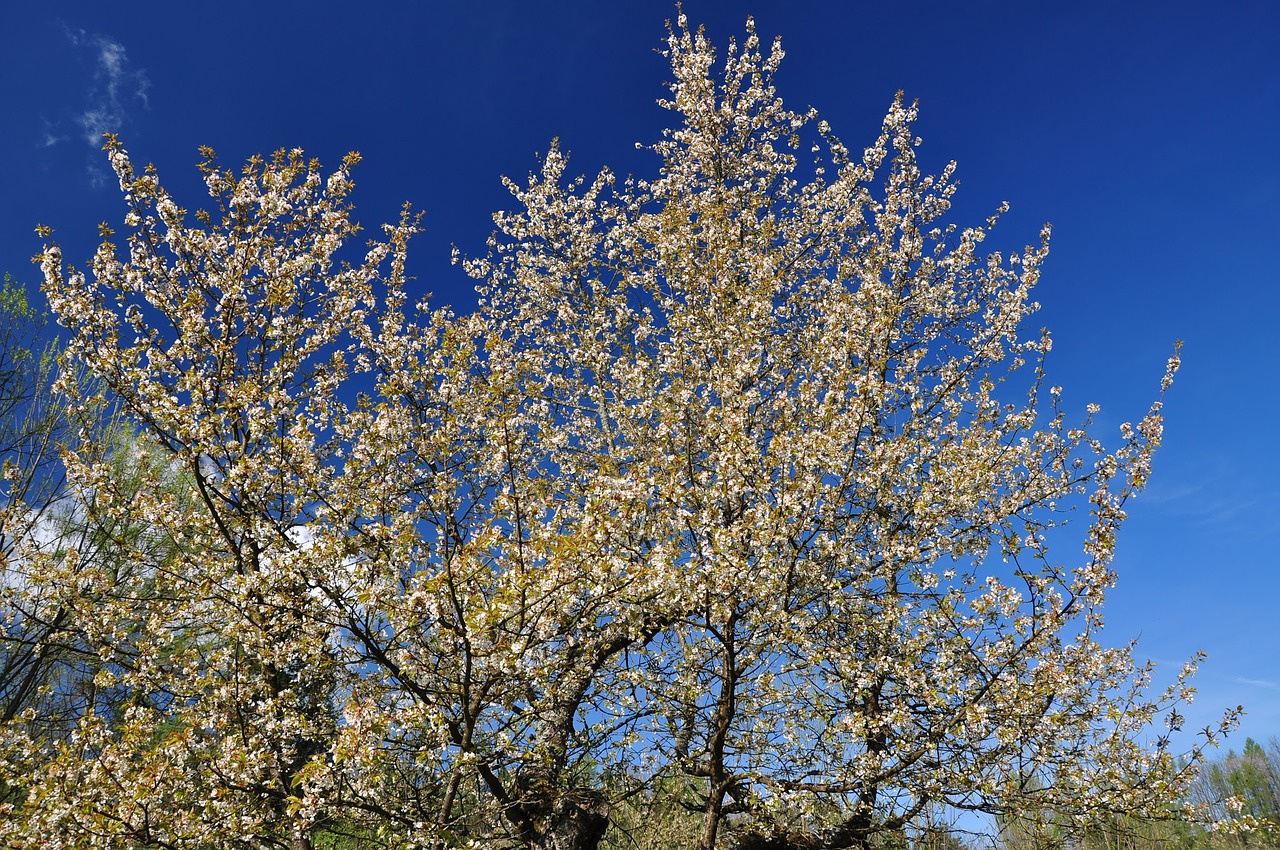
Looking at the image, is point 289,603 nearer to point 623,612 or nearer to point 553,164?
point 623,612

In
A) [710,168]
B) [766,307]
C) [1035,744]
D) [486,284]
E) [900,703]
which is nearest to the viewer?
[1035,744]

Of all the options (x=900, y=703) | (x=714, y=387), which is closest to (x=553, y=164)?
(x=714, y=387)

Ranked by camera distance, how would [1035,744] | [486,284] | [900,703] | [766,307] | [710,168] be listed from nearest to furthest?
1. [1035,744]
2. [900,703]
3. [766,307]
4. [710,168]
5. [486,284]

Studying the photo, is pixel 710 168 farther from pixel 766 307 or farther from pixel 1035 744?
pixel 1035 744

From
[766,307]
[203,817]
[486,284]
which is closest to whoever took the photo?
[203,817]

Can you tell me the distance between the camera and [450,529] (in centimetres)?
533

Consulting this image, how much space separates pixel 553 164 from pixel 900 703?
29.6 feet

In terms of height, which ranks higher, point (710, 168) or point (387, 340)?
point (710, 168)

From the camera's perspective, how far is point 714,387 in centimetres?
684

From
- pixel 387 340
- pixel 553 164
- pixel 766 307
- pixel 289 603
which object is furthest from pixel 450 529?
pixel 553 164

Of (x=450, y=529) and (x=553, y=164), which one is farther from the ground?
(x=553, y=164)

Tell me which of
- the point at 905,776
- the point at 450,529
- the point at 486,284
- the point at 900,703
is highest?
the point at 486,284

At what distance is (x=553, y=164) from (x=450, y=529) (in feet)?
26.0

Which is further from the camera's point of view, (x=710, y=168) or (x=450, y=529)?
(x=710, y=168)
